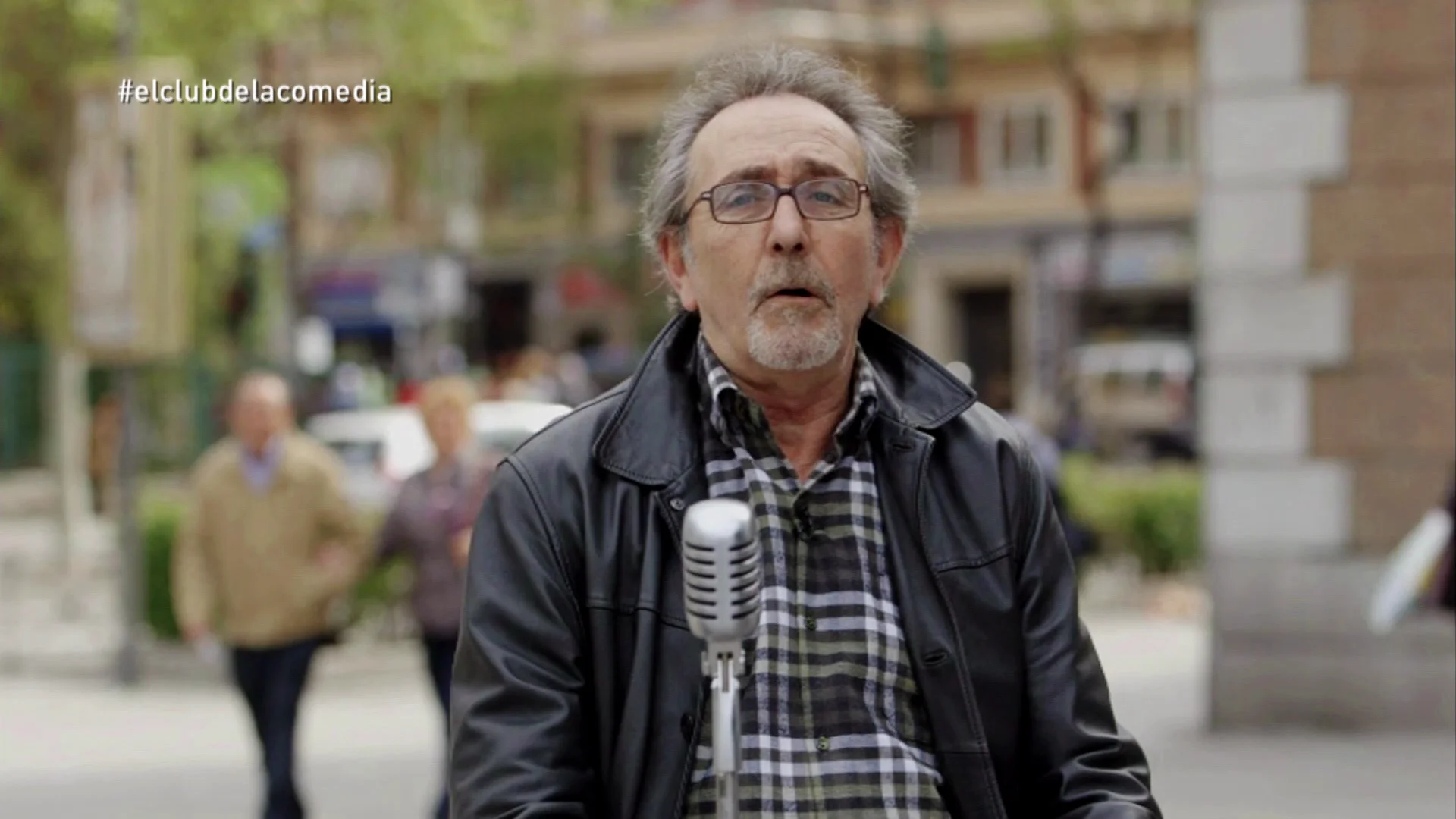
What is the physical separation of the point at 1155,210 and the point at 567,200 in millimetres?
11769

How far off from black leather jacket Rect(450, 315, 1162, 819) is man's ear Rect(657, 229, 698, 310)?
0.04 metres

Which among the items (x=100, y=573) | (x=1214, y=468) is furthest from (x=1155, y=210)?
(x=1214, y=468)

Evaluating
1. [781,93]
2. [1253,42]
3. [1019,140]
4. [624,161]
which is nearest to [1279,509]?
[1253,42]

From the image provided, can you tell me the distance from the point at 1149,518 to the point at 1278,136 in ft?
28.1

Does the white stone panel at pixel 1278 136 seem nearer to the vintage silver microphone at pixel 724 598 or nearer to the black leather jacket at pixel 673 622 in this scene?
the black leather jacket at pixel 673 622

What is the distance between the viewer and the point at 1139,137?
46500mm

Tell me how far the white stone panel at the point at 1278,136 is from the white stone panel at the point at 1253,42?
0.30ft

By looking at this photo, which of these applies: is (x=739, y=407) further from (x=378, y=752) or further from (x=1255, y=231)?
(x=378, y=752)

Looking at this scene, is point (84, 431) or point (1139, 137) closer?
point (84, 431)

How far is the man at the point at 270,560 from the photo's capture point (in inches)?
382

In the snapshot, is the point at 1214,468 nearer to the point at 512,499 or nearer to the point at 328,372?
the point at 512,499

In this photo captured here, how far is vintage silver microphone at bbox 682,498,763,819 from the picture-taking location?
9.41 feet

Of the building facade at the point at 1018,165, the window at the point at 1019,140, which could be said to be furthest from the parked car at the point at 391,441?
the window at the point at 1019,140

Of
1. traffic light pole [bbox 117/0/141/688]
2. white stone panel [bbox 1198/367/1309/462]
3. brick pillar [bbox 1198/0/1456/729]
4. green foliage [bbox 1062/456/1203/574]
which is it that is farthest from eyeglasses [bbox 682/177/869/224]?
green foliage [bbox 1062/456/1203/574]
